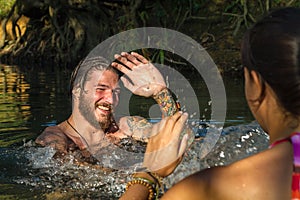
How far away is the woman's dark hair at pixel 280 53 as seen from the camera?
1513 mm

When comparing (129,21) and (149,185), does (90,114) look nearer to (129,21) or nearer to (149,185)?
(149,185)

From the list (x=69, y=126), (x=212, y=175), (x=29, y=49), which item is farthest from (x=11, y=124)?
(x=29, y=49)

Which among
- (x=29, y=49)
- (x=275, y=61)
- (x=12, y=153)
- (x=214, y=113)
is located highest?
(x=275, y=61)

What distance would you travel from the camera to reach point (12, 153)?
515 cm

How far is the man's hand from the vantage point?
8.79 ft

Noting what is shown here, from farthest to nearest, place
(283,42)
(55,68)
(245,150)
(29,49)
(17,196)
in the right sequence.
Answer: (29,49) < (55,68) < (245,150) < (17,196) < (283,42)

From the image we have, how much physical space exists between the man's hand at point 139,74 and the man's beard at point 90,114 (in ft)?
5.53

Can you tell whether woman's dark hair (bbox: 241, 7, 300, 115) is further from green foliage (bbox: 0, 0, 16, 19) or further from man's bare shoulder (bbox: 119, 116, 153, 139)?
green foliage (bbox: 0, 0, 16, 19)

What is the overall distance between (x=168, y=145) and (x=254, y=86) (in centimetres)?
44

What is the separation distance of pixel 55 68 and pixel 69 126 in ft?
32.1

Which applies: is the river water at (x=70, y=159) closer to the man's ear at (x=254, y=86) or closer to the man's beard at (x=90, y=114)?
the man's beard at (x=90, y=114)

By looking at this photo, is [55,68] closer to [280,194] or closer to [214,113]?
[214,113]

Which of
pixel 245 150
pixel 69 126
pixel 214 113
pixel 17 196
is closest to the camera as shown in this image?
pixel 17 196

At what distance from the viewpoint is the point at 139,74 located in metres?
2.81
